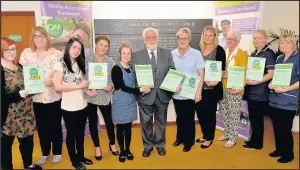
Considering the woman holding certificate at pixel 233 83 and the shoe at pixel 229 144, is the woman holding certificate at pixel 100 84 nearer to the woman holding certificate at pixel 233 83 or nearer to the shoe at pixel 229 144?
the woman holding certificate at pixel 233 83

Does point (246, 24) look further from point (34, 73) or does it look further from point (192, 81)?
point (34, 73)

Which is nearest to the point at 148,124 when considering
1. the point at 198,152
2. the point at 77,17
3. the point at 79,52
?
the point at 198,152

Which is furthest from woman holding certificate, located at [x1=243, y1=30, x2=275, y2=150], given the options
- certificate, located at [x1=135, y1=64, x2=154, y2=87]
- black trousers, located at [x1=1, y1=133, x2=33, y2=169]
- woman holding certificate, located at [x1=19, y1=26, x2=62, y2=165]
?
black trousers, located at [x1=1, y1=133, x2=33, y2=169]

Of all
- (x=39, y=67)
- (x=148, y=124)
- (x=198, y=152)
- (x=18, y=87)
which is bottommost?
(x=198, y=152)

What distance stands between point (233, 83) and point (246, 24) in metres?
1.00

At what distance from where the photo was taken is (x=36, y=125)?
2695 millimetres

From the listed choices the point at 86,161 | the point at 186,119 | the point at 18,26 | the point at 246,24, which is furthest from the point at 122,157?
the point at 18,26

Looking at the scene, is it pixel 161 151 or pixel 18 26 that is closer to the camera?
pixel 161 151

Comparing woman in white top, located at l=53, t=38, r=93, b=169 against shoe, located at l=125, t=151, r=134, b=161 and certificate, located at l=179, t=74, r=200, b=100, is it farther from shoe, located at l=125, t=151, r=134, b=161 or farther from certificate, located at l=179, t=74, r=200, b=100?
certificate, located at l=179, t=74, r=200, b=100

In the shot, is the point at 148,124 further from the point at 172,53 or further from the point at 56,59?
the point at 56,59

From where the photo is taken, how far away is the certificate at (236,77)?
3.07 metres

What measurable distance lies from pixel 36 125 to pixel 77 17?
5.01 ft

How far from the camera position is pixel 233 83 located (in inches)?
123

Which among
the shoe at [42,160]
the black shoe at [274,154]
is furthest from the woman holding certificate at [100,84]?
the black shoe at [274,154]
